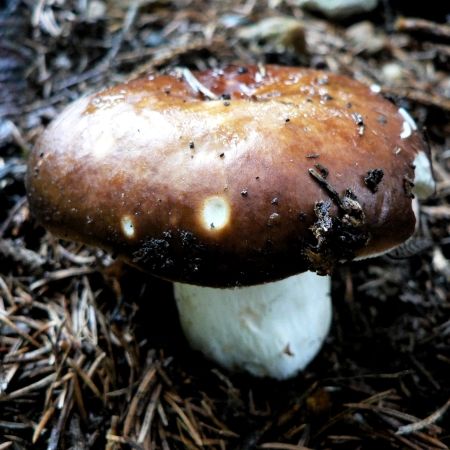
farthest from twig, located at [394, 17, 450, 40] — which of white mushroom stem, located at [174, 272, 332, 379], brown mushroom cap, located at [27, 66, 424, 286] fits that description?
white mushroom stem, located at [174, 272, 332, 379]

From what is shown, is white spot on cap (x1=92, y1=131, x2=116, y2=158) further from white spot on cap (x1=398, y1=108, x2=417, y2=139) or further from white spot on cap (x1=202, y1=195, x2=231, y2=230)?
white spot on cap (x1=398, y1=108, x2=417, y2=139)

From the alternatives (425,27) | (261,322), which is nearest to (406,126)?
(261,322)

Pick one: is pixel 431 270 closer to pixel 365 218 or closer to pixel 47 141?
pixel 365 218

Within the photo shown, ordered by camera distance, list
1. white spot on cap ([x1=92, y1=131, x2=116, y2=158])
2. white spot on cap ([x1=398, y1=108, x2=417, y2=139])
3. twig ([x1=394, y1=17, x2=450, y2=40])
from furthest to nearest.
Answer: twig ([x1=394, y1=17, x2=450, y2=40]) → white spot on cap ([x1=398, y1=108, x2=417, y2=139]) → white spot on cap ([x1=92, y1=131, x2=116, y2=158])

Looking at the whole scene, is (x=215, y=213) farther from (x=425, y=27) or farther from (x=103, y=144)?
(x=425, y=27)

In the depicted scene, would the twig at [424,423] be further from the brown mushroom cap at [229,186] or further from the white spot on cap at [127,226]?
the white spot on cap at [127,226]

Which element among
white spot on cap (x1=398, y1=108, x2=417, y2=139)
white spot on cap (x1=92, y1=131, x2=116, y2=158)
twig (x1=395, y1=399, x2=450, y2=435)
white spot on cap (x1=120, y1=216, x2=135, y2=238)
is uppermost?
white spot on cap (x1=92, y1=131, x2=116, y2=158)

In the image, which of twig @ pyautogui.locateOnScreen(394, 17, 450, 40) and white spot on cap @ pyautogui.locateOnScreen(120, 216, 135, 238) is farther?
twig @ pyautogui.locateOnScreen(394, 17, 450, 40)

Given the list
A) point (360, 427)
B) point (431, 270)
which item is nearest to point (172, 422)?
point (360, 427)

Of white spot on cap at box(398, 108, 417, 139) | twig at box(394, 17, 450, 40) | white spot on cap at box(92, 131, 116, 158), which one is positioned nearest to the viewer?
white spot on cap at box(92, 131, 116, 158)
